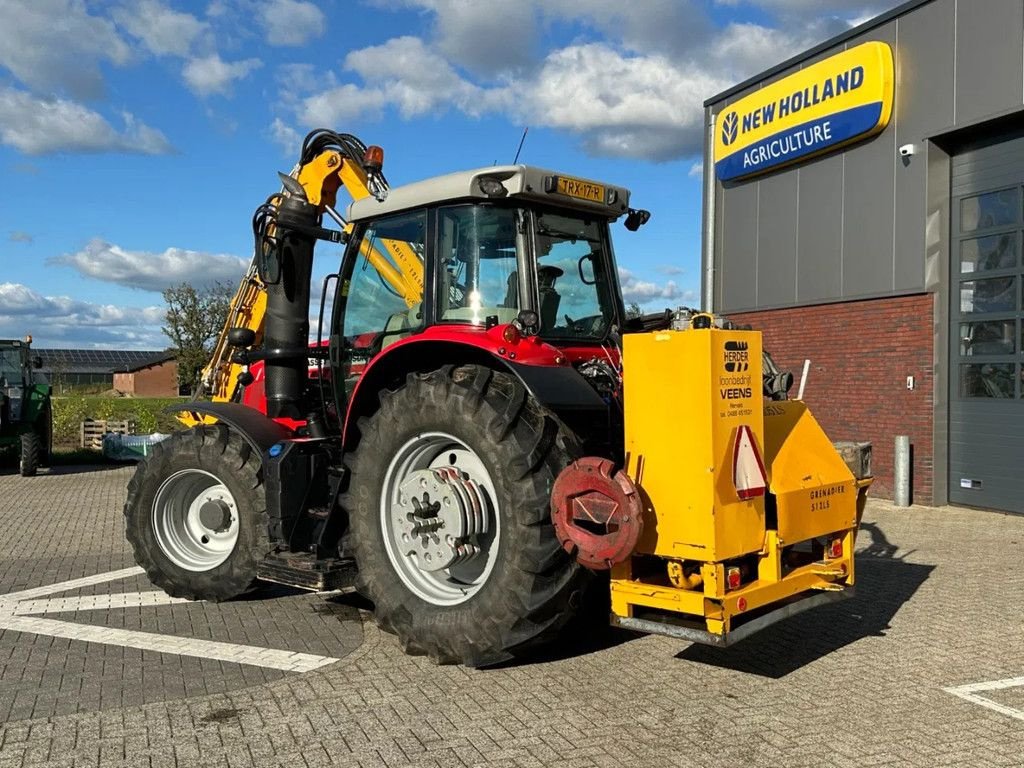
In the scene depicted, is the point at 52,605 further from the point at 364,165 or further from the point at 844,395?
the point at 844,395

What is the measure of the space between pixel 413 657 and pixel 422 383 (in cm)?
151

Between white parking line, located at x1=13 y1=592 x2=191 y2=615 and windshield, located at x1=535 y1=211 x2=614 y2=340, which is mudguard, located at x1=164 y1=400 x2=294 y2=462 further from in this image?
windshield, located at x1=535 y1=211 x2=614 y2=340

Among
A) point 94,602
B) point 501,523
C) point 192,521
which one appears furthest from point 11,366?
point 501,523

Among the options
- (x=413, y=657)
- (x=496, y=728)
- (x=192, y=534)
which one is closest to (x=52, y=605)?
(x=192, y=534)

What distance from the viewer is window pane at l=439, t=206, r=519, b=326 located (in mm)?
5324

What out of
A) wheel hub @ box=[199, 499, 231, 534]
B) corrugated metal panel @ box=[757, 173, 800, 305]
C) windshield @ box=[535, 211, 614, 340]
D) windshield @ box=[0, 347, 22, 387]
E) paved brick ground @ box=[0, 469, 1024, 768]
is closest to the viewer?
paved brick ground @ box=[0, 469, 1024, 768]

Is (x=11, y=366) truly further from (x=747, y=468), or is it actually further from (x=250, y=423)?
(x=747, y=468)

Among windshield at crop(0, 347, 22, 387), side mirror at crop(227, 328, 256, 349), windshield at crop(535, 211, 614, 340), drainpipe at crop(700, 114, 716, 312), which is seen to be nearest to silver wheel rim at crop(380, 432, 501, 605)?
windshield at crop(535, 211, 614, 340)

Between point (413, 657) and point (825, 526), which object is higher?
point (825, 526)

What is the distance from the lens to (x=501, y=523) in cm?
459

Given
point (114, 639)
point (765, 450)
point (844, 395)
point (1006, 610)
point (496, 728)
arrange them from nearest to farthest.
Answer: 1. point (496, 728)
2. point (765, 450)
3. point (114, 639)
4. point (1006, 610)
5. point (844, 395)

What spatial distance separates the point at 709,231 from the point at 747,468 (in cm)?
1185

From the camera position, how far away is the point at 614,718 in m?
4.18

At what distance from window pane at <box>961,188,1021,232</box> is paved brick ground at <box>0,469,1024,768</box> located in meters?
6.19
